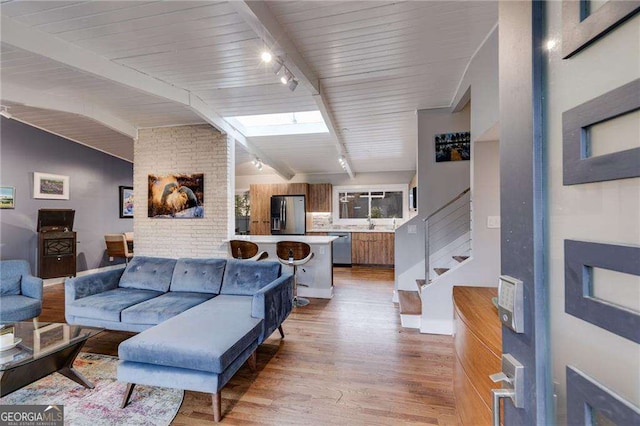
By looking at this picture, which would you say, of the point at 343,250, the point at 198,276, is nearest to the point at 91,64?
the point at 198,276

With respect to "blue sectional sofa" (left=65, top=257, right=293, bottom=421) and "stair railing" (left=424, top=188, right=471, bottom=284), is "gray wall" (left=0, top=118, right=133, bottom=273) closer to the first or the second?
"blue sectional sofa" (left=65, top=257, right=293, bottom=421)

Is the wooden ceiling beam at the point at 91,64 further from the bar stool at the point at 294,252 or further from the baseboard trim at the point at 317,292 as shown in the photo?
the baseboard trim at the point at 317,292

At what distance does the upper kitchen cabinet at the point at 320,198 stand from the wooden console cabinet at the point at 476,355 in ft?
19.2

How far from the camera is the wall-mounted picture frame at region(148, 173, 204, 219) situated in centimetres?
484

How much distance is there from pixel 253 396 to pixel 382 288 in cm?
339

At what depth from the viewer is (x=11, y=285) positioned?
10.7 ft

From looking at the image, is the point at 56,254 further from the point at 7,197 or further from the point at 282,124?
the point at 282,124

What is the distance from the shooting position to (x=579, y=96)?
1.74 feet

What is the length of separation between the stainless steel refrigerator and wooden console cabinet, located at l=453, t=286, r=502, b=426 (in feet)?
18.9

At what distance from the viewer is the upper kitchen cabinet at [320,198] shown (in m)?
7.38

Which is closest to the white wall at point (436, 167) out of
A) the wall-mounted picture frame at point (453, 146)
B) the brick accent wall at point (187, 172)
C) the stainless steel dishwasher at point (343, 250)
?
the wall-mounted picture frame at point (453, 146)

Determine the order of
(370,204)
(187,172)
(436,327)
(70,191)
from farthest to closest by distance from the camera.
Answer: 1. (370,204)
2. (70,191)
3. (187,172)
4. (436,327)

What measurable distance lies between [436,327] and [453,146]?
2377mm

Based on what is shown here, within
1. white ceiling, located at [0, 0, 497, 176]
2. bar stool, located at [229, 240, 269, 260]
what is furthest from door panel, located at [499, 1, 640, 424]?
bar stool, located at [229, 240, 269, 260]
